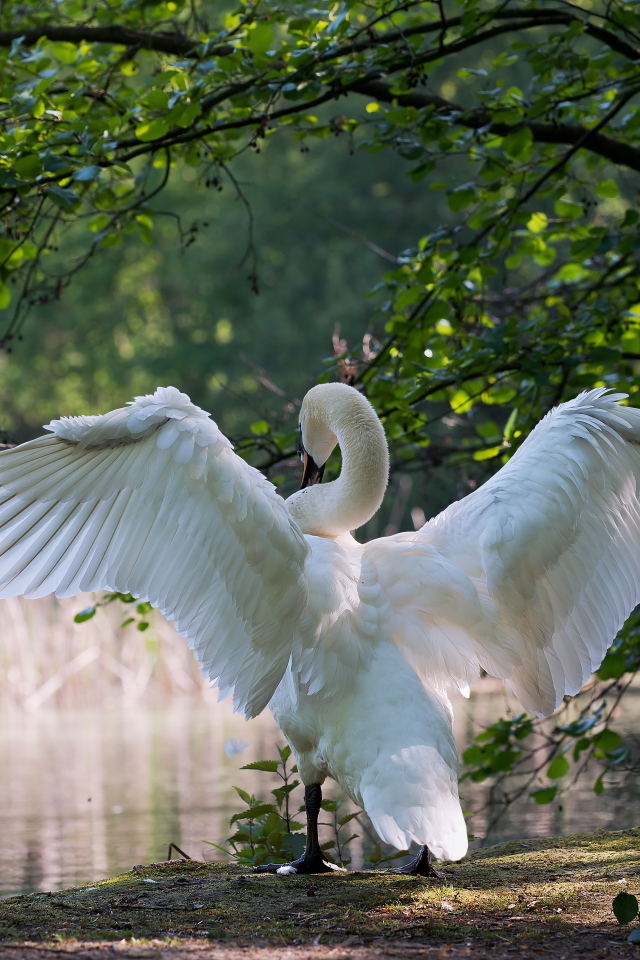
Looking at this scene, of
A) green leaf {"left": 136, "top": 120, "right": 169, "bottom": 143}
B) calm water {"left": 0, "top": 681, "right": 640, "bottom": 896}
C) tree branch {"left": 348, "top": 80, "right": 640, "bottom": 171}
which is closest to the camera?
green leaf {"left": 136, "top": 120, "right": 169, "bottom": 143}

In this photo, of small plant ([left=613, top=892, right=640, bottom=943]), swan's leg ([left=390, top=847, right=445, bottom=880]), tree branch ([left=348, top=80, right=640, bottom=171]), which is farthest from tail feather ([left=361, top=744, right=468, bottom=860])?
tree branch ([left=348, top=80, right=640, bottom=171])

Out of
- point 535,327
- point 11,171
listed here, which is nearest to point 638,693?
point 535,327

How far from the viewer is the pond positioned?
17.8ft

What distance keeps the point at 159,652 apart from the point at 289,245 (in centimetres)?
1516

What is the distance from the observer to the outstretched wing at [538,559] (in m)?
3.46

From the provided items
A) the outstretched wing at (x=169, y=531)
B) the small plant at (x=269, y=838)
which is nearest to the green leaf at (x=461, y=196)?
the outstretched wing at (x=169, y=531)

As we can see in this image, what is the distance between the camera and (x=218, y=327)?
26.6 metres

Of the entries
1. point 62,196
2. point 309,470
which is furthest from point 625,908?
point 62,196

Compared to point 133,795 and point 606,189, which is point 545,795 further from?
point 133,795

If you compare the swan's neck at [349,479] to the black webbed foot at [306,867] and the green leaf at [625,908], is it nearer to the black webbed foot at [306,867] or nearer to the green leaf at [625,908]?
the black webbed foot at [306,867]

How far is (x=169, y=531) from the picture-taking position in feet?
10.9

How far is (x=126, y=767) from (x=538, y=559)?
17.3 ft

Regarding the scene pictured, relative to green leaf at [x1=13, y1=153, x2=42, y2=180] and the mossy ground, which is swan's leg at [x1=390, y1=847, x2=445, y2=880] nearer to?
the mossy ground

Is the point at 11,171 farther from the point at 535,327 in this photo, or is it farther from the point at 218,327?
the point at 218,327
